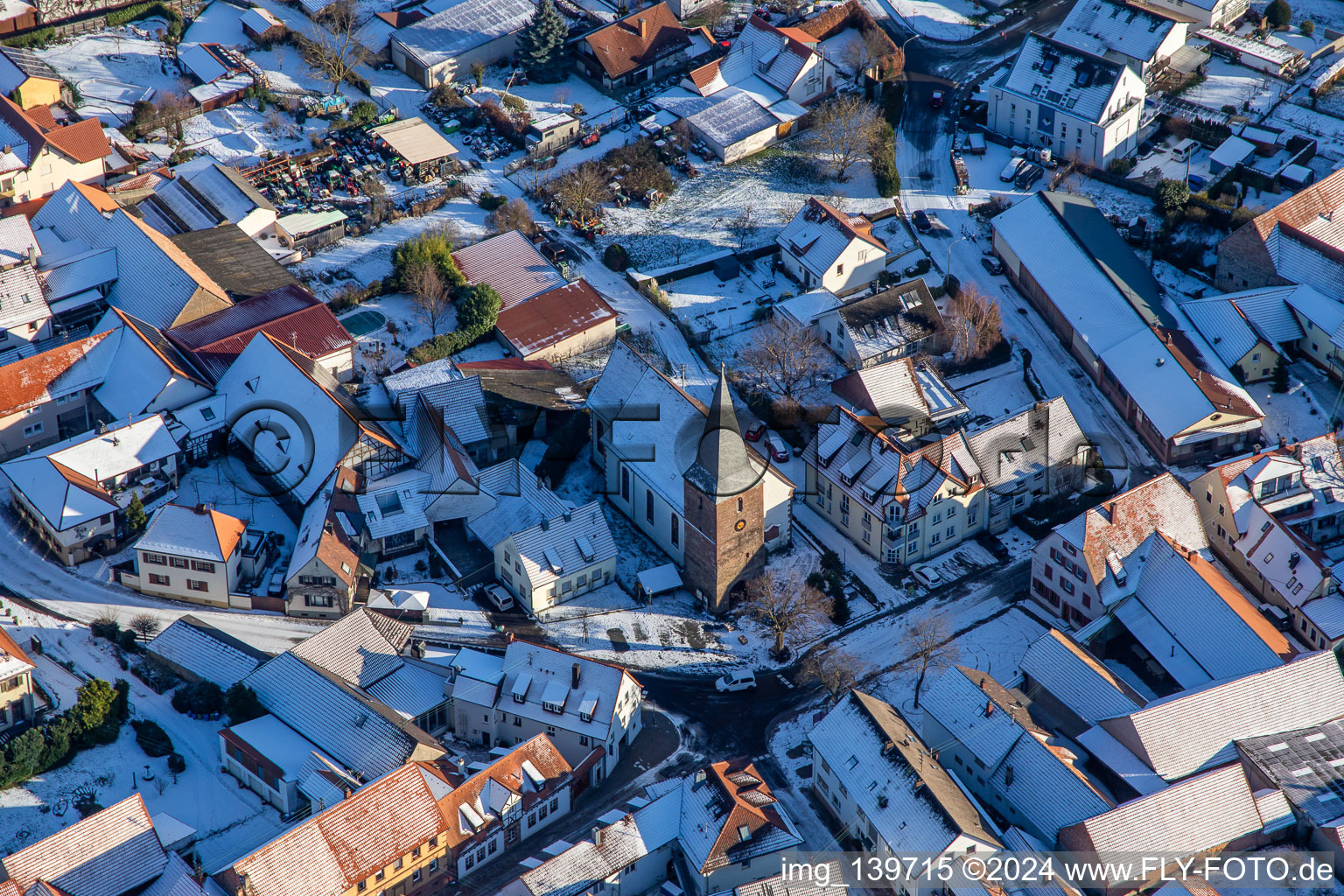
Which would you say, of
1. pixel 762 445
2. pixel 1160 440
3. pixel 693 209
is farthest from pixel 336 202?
pixel 1160 440

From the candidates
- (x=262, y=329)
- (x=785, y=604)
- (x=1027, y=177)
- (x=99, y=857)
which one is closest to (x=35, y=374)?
(x=262, y=329)

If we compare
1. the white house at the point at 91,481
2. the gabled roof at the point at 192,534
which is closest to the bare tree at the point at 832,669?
the gabled roof at the point at 192,534

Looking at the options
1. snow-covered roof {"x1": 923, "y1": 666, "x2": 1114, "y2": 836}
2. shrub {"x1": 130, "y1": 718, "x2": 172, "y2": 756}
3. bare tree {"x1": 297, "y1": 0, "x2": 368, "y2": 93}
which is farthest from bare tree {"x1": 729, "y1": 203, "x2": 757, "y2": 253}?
shrub {"x1": 130, "y1": 718, "x2": 172, "y2": 756}

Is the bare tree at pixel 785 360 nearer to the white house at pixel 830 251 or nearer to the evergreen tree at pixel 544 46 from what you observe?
the white house at pixel 830 251

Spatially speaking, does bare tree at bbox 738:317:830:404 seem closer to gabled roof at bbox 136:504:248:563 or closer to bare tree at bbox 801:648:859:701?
bare tree at bbox 801:648:859:701

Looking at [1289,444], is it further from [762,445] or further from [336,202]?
[336,202]

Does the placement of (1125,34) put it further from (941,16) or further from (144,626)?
(144,626)
